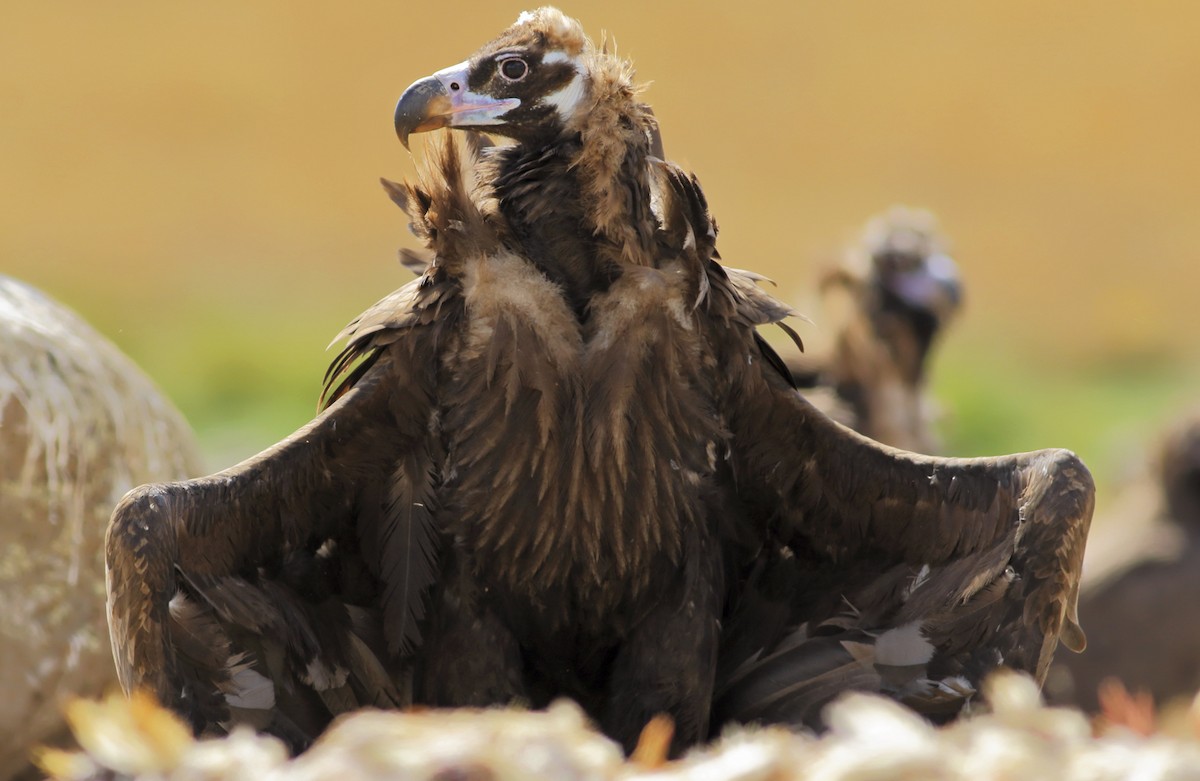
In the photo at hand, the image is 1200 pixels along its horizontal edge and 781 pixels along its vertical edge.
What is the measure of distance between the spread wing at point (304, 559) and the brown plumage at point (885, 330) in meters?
3.76

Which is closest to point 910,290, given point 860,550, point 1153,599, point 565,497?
point 1153,599

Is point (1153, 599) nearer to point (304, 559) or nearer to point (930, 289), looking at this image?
point (930, 289)

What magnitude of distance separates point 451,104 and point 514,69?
0.59ft

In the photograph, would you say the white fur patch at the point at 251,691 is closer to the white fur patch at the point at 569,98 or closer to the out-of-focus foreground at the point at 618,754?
the out-of-focus foreground at the point at 618,754

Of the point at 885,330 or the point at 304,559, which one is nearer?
the point at 304,559

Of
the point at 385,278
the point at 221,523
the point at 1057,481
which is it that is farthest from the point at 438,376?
the point at 385,278

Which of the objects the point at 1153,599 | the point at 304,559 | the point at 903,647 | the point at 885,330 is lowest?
the point at 1153,599

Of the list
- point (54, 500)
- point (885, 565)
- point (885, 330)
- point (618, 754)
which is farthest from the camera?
point (885, 330)

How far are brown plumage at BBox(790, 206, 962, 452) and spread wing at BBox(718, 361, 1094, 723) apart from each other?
10.9 feet

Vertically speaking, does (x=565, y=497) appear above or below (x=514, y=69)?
below

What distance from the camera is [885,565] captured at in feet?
15.6

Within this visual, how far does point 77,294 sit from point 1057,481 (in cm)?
2396

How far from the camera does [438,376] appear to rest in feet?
15.0

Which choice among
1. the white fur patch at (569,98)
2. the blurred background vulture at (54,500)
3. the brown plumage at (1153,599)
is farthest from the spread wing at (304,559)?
the brown plumage at (1153,599)
